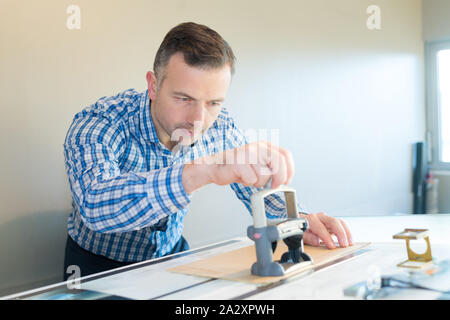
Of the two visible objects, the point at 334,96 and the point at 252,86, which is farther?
the point at 334,96

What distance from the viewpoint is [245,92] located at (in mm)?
2715

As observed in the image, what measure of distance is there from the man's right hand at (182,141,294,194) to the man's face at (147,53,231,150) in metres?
0.37

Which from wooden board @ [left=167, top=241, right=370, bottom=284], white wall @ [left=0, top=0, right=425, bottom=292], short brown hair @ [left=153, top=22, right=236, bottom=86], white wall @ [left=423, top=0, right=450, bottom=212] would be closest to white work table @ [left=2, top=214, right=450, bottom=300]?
wooden board @ [left=167, top=241, right=370, bottom=284]

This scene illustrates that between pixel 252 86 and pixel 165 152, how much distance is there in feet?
4.49

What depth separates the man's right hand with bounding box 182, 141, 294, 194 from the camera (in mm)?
881

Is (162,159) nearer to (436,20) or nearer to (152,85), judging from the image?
(152,85)

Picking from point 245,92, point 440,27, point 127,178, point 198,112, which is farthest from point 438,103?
point 127,178

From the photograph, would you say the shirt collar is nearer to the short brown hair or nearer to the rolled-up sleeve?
Result: the short brown hair

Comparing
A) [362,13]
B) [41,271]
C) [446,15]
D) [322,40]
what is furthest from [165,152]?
[446,15]

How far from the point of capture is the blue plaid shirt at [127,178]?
1.00m

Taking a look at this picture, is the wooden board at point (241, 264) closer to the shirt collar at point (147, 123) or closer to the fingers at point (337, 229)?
the fingers at point (337, 229)
